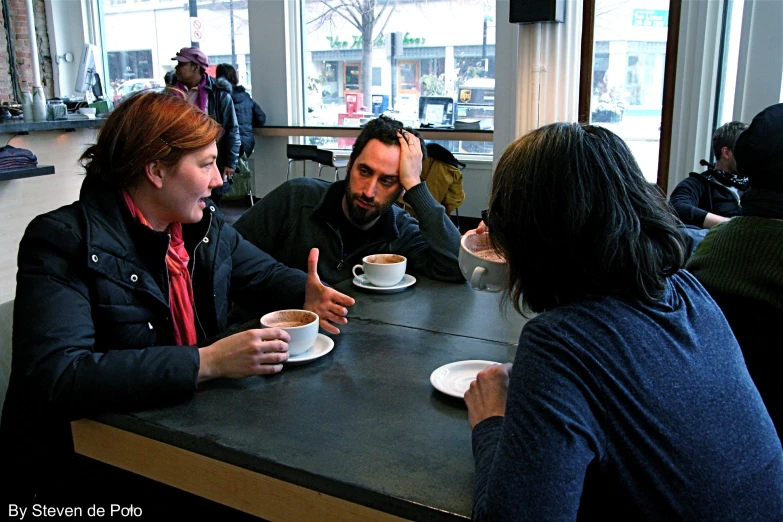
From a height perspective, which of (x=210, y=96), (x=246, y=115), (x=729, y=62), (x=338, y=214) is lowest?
(x=338, y=214)

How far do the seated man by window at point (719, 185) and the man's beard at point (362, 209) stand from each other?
204cm

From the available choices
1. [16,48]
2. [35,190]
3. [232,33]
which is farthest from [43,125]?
[16,48]

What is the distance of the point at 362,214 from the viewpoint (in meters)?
2.14

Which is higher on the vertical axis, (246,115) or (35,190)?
(246,115)

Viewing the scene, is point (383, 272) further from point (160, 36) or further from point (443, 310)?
point (160, 36)

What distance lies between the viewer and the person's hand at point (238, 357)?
3.99 ft

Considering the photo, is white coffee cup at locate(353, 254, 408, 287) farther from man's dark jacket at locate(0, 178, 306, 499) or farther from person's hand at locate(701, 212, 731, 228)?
person's hand at locate(701, 212, 731, 228)

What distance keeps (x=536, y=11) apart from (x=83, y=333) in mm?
4575

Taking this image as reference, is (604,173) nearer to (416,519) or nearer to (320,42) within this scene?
(416,519)

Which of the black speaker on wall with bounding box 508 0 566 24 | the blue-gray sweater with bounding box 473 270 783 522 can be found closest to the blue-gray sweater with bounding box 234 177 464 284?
the blue-gray sweater with bounding box 473 270 783 522

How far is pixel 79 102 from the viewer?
17.3 feet

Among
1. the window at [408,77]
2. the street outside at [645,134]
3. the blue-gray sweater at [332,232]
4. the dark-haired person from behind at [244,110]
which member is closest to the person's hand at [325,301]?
the blue-gray sweater at [332,232]

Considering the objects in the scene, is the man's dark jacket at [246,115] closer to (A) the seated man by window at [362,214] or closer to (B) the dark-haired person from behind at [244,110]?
(B) the dark-haired person from behind at [244,110]

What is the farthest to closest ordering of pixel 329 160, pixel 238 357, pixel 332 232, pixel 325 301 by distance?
pixel 329 160 < pixel 332 232 < pixel 325 301 < pixel 238 357
